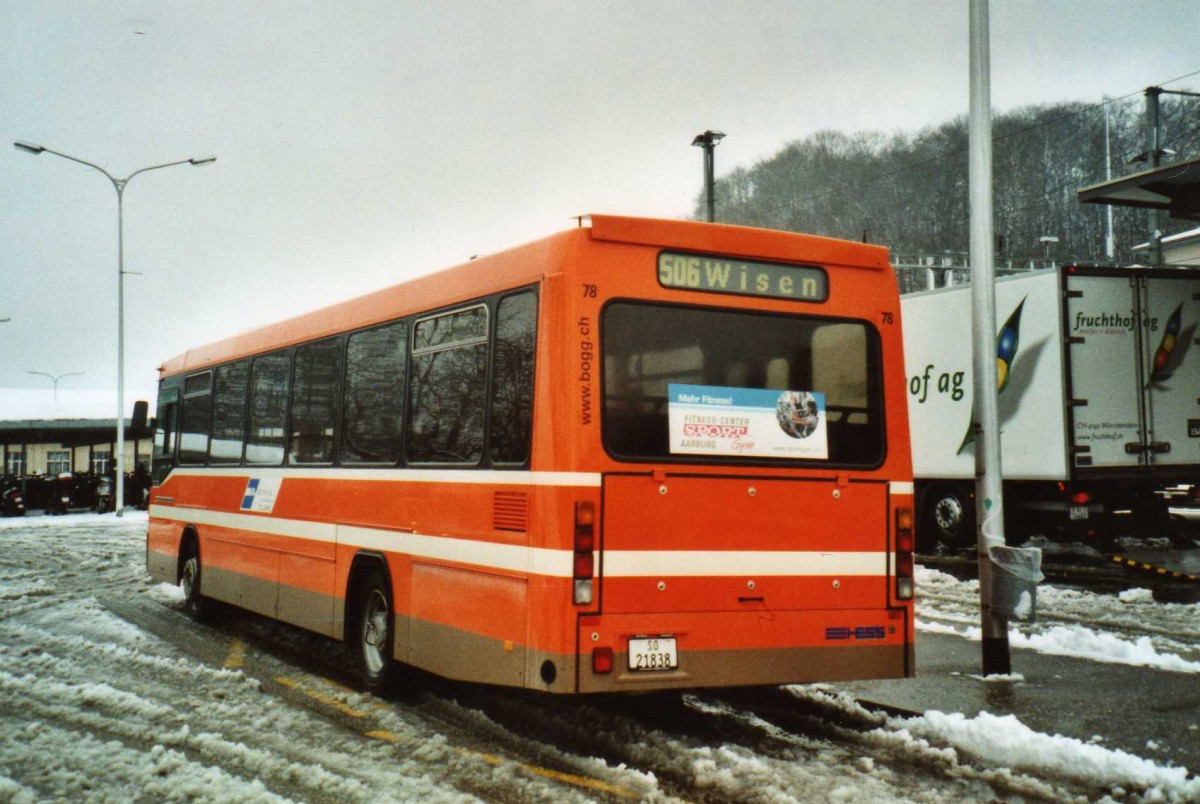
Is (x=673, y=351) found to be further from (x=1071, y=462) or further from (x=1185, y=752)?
(x=1071, y=462)

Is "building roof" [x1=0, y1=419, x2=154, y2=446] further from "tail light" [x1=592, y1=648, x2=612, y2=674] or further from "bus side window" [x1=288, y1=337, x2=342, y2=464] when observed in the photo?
"tail light" [x1=592, y1=648, x2=612, y2=674]

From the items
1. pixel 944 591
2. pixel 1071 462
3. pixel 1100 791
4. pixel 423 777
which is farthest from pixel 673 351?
pixel 1071 462

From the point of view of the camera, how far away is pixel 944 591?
14539 millimetres

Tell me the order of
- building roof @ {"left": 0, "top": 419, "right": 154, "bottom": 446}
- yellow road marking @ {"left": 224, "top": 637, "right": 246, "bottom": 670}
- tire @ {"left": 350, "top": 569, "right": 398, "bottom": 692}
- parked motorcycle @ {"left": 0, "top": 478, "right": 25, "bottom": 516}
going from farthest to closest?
building roof @ {"left": 0, "top": 419, "right": 154, "bottom": 446} < parked motorcycle @ {"left": 0, "top": 478, "right": 25, "bottom": 516} < yellow road marking @ {"left": 224, "top": 637, "right": 246, "bottom": 670} < tire @ {"left": 350, "top": 569, "right": 398, "bottom": 692}

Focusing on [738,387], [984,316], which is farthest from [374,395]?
[984,316]

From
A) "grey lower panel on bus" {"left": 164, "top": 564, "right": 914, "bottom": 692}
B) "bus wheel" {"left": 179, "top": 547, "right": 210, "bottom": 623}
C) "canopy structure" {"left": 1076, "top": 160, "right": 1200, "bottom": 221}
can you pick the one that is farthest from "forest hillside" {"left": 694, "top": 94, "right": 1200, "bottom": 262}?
"grey lower panel on bus" {"left": 164, "top": 564, "right": 914, "bottom": 692}

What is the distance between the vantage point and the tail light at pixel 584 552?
6.54m

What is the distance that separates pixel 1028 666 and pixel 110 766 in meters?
6.62

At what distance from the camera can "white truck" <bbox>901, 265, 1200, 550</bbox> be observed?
1636cm

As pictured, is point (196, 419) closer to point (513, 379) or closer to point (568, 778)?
point (513, 379)

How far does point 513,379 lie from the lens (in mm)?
7094

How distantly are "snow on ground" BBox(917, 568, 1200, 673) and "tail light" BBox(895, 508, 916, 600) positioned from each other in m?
3.09

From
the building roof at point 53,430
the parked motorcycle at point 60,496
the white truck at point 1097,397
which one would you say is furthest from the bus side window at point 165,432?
the building roof at point 53,430

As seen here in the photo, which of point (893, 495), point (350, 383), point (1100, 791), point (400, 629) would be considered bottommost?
point (1100, 791)
